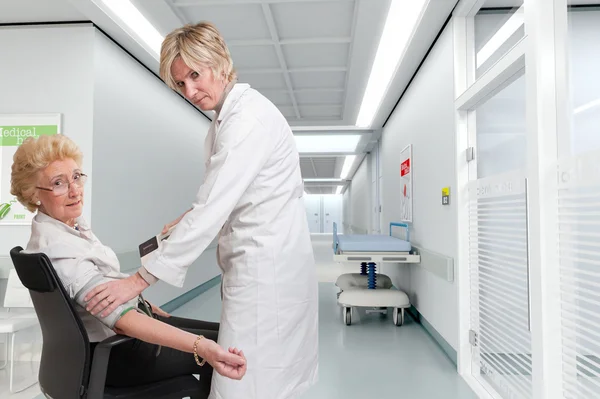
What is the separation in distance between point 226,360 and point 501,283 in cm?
230

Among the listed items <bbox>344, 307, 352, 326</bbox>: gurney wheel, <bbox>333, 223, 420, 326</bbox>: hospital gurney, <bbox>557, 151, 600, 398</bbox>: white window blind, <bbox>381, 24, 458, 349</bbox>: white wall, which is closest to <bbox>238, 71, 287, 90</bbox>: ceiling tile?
<bbox>381, 24, 458, 349</bbox>: white wall

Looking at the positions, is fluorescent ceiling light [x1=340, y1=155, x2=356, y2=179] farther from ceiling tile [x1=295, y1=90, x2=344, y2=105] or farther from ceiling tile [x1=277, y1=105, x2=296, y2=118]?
ceiling tile [x1=295, y1=90, x2=344, y2=105]

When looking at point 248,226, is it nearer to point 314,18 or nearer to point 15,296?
point 15,296

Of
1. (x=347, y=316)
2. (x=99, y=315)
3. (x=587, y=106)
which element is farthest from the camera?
(x=347, y=316)

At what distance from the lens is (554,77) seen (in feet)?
7.23

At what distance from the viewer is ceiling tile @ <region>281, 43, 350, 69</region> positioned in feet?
15.2

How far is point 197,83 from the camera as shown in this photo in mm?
1280

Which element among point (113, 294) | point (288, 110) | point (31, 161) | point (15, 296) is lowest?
point (15, 296)

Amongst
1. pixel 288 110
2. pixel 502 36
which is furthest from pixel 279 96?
pixel 502 36

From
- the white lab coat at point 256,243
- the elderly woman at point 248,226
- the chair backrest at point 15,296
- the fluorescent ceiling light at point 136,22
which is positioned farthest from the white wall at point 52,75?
the white lab coat at point 256,243

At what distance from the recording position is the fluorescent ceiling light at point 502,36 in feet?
8.69

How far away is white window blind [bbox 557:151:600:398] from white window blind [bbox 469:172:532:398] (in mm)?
357

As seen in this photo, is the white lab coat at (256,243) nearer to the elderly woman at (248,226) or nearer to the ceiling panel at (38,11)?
the elderly woman at (248,226)

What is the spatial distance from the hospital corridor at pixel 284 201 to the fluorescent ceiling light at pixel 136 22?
21mm
